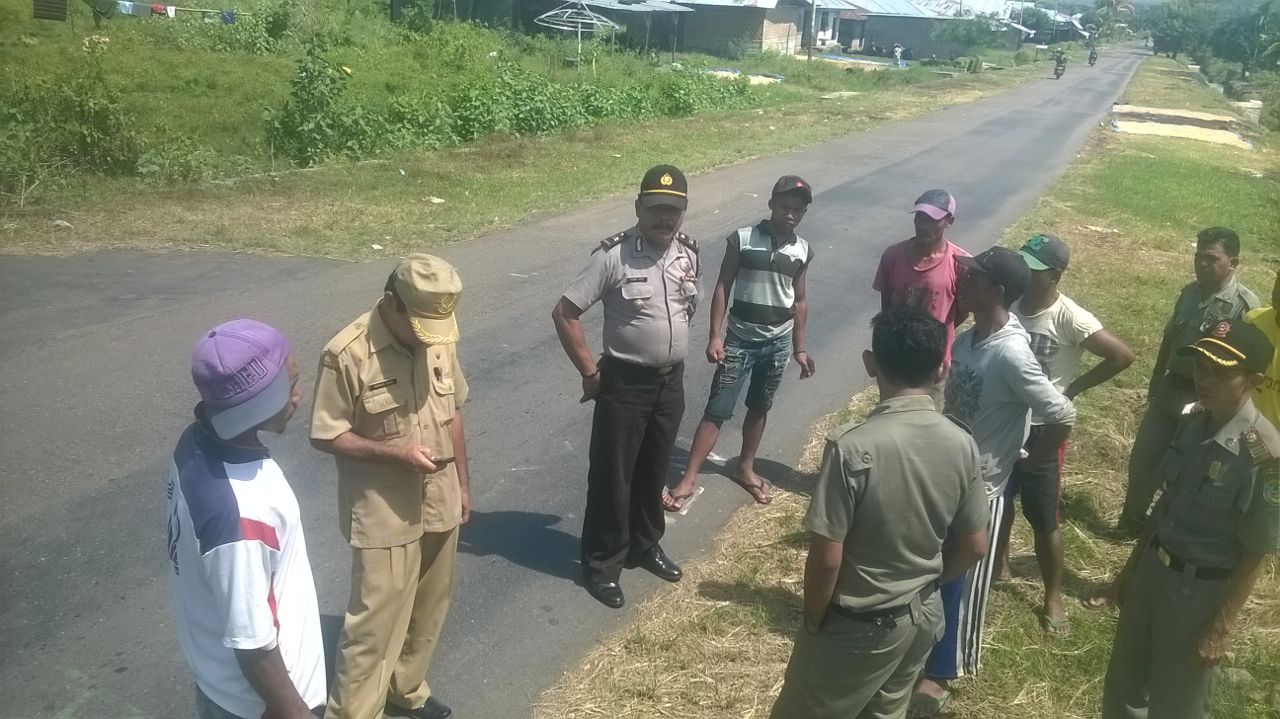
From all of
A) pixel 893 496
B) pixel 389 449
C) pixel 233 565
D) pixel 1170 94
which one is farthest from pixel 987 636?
pixel 1170 94

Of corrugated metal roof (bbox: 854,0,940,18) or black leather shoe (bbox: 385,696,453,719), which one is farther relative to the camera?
corrugated metal roof (bbox: 854,0,940,18)

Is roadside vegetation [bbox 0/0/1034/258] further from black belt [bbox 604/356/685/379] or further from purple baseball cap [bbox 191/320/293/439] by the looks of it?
purple baseball cap [bbox 191/320/293/439]

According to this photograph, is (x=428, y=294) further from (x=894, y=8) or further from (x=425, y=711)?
(x=894, y=8)

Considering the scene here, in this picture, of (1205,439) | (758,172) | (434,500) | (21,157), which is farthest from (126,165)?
(1205,439)

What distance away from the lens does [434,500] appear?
3.26 m

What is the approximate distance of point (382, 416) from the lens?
305 cm

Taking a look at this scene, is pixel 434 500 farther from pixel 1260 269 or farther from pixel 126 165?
A: pixel 1260 269

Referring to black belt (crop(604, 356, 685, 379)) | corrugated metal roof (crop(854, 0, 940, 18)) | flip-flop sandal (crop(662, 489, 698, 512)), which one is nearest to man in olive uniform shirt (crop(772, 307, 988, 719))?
black belt (crop(604, 356, 685, 379))

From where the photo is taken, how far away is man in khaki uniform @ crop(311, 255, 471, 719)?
2.99m

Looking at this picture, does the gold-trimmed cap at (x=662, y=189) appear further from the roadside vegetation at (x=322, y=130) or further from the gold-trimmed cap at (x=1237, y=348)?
the roadside vegetation at (x=322, y=130)

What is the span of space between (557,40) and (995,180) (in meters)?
18.5

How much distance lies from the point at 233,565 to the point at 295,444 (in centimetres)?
378

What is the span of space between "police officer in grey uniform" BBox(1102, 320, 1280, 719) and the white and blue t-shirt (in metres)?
2.69

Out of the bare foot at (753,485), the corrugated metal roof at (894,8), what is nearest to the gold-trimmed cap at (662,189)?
the bare foot at (753,485)
